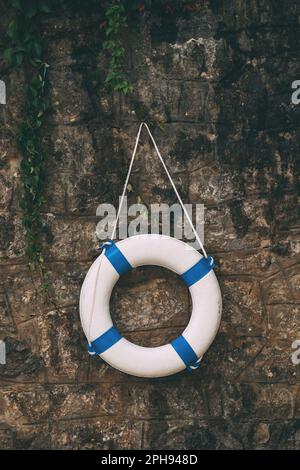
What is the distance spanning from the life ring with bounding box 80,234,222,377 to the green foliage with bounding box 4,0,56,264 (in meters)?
0.38

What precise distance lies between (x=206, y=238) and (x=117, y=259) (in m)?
0.49

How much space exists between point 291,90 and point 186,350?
1.42 meters

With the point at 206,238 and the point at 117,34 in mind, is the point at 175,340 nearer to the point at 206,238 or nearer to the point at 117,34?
the point at 206,238

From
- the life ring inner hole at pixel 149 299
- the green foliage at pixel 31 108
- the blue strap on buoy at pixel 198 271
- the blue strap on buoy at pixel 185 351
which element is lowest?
the blue strap on buoy at pixel 185 351

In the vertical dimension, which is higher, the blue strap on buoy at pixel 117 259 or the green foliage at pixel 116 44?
Answer: the green foliage at pixel 116 44

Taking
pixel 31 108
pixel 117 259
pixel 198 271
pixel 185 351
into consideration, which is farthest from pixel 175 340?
pixel 31 108

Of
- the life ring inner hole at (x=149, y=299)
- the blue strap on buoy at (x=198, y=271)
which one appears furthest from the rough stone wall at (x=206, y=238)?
the blue strap on buoy at (x=198, y=271)

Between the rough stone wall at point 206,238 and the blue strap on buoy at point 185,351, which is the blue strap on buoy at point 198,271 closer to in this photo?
the rough stone wall at point 206,238

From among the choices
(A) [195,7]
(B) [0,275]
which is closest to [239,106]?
(A) [195,7]

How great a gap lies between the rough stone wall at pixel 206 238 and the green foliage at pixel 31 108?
0.20 feet

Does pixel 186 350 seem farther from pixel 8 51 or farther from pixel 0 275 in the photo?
pixel 8 51

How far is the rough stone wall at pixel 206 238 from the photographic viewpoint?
11.9 ft

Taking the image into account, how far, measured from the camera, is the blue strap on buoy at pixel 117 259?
3.55 meters

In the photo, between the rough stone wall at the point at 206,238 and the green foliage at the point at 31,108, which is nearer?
the green foliage at the point at 31,108
